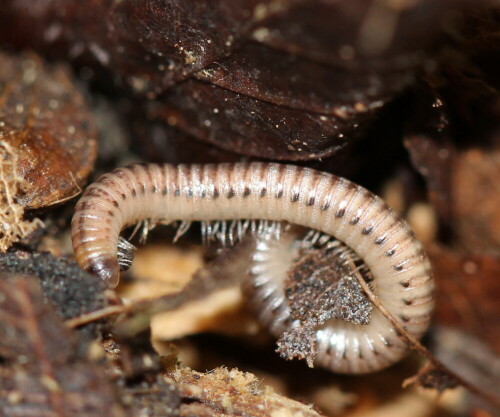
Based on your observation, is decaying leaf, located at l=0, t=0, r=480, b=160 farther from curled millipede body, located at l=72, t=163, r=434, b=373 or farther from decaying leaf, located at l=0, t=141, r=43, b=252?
decaying leaf, located at l=0, t=141, r=43, b=252

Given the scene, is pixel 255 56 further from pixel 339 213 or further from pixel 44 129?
pixel 44 129

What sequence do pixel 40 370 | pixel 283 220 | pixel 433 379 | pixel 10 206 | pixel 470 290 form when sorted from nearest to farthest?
pixel 40 370 → pixel 10 206 → pixel 433 379 → pixel 283 220 → pixel 470 290

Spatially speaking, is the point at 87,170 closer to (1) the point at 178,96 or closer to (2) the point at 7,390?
(1) the point at 178,96

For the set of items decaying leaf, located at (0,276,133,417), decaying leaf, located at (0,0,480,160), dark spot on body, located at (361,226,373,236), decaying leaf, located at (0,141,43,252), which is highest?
decaying leaf, located at (0,0,480,160)

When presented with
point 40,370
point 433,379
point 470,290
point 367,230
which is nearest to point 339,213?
point 367,230

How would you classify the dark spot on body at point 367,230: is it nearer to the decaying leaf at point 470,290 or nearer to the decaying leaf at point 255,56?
the decaying leaf at point 255,56

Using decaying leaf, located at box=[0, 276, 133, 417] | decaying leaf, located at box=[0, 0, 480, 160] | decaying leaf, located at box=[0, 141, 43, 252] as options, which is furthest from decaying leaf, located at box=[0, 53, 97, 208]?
decaying leaf, located at box=[0, 276, 133, 417]

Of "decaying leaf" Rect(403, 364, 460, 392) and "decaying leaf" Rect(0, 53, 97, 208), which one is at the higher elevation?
"decaying leaf" Rect(0, 53, 97, 208)
